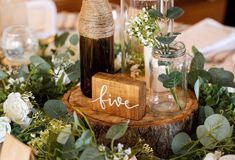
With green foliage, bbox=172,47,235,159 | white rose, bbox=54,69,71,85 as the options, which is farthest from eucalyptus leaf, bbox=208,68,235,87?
white rose, bbox=54,69,71,85

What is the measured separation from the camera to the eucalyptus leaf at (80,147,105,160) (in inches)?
35.7

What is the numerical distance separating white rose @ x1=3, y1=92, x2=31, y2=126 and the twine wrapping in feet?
0.66

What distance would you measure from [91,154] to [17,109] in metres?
0.27

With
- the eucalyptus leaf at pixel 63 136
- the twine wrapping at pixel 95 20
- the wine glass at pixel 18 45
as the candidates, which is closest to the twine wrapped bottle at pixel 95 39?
the twine wrapping at pixel 95 20

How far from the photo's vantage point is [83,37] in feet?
3.70

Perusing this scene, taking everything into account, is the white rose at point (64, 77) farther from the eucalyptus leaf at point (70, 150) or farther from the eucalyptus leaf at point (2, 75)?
the eucalyptus leaf at point (70, 150)

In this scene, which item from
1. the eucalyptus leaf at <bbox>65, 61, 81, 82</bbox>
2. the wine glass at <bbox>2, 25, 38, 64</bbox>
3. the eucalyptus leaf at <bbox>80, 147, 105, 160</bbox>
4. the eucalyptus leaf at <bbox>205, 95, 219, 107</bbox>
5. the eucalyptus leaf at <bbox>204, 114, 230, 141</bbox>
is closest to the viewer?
the eucalyptus leaf at <bbox>80, 147, 105, 160</bbox>

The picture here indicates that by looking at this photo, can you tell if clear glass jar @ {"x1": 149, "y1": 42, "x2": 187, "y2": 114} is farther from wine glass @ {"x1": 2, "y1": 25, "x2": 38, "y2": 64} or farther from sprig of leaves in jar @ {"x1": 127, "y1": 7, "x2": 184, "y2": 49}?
wine glass @ {"x1": 2, "y1": 25, "x2": 38, "y2": 64}

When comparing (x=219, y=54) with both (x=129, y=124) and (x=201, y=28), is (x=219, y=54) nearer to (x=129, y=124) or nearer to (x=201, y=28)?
(x=201, y=28)

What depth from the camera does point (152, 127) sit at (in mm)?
1041

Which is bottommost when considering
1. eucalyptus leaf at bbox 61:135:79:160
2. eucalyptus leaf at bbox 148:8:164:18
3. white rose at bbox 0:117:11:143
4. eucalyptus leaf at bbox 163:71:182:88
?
white rose at bbox 0:117:11:143

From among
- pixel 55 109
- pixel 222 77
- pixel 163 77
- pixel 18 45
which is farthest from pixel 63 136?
pixel 18 45

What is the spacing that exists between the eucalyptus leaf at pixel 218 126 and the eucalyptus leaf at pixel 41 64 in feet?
1.54

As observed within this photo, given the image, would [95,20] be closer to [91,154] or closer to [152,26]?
[152,26]
